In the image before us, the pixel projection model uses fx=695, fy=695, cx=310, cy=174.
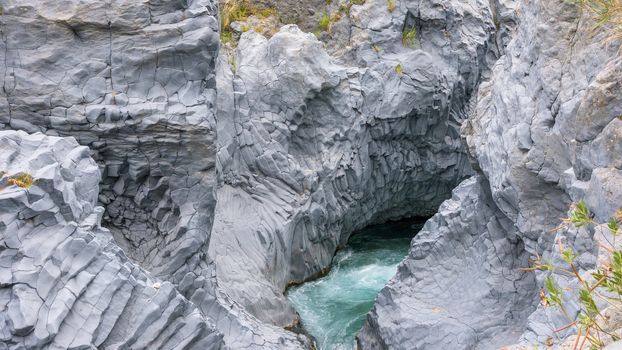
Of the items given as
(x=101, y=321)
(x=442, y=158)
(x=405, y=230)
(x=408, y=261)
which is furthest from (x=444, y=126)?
(x=101, y=321)

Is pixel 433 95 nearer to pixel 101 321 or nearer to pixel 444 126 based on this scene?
pixel 444 126

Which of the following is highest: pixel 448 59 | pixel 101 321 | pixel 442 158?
pixel 448 59

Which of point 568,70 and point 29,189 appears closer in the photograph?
point 29,189

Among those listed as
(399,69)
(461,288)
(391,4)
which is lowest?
(461,288)

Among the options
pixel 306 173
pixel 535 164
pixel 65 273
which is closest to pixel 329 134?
pixel 306 173

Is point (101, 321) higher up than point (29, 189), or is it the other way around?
point (29, 189)

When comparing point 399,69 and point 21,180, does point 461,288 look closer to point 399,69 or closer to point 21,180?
point 399,69

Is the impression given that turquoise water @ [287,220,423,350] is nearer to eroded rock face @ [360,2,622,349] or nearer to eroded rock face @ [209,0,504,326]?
eroded rock face @ [209,0,504,326]
